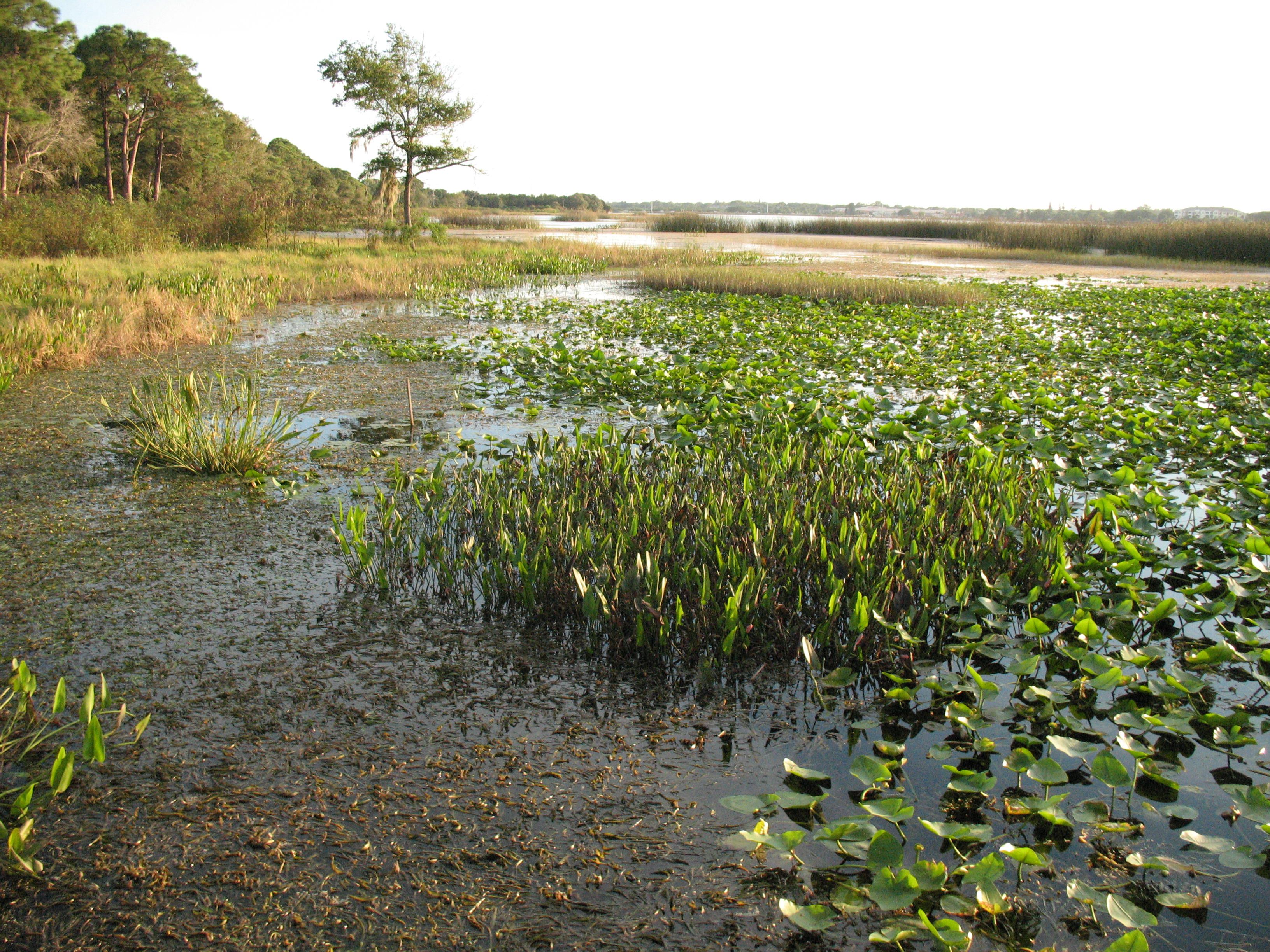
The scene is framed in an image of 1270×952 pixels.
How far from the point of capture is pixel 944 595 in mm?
3217

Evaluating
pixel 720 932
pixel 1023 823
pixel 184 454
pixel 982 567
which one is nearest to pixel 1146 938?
pixel 1023 823

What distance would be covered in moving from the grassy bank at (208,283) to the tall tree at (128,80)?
15.4 m

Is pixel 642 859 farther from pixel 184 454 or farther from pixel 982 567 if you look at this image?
pixel 184 454

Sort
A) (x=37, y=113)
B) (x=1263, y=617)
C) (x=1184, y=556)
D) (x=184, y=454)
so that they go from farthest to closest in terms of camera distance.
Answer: (x=37, y=113) < (x=184, y=454) < (x=1184, y=556) < (x=1263, y=617)

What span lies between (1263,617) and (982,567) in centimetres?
113

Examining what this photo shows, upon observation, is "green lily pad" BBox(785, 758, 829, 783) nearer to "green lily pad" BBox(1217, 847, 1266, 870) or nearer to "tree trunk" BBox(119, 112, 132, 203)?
"green lily pad" BBox(1217, 847, 1266, 870)

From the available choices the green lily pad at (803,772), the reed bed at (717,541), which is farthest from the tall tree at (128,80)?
the green lily pad at (803,772)

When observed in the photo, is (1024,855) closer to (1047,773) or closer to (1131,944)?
(1131,944)

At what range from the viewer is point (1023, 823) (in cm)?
225

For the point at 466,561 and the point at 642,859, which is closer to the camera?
the point at 642,859

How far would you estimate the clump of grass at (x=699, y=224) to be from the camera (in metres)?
46.0

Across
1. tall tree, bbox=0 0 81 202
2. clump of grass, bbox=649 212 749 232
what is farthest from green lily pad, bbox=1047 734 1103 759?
clump of grass, bbox=649 212 749 232

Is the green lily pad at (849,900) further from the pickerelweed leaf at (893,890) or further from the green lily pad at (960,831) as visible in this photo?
the green lily pad at (960,831)

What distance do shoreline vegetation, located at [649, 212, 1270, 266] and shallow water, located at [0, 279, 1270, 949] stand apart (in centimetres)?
3105
